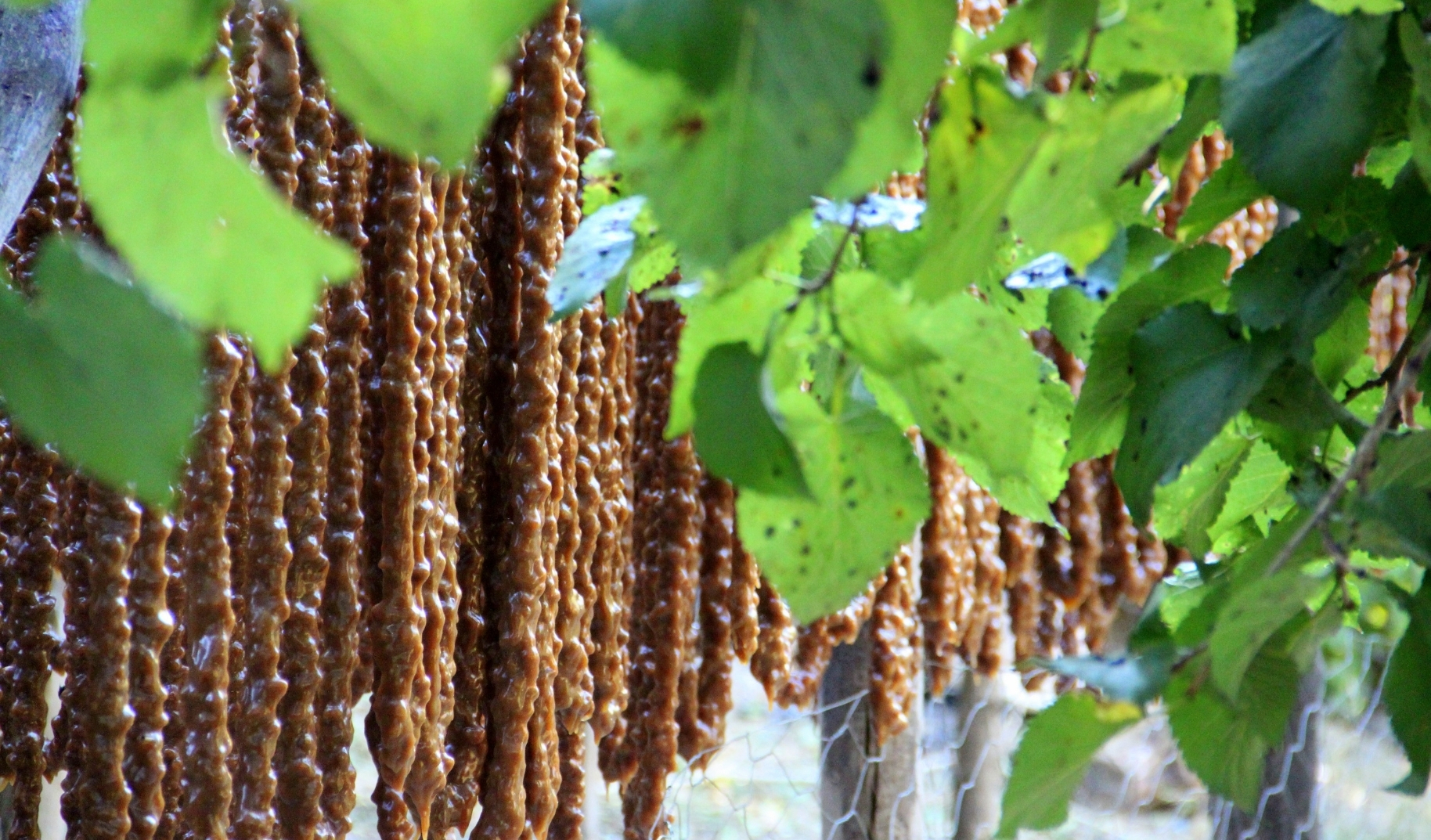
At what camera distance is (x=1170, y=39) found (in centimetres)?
25

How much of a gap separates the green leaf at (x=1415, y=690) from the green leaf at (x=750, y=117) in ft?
0.85

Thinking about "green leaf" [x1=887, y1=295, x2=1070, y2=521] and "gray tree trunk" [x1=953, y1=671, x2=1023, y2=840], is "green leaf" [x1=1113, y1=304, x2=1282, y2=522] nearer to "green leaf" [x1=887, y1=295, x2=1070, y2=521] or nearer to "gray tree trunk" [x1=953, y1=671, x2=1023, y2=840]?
"green leaf" [x1=887, y1=295, x2=1070, y2=521]

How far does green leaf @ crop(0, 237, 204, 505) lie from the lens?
0.15 m

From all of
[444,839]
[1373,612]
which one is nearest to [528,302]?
[444,839]

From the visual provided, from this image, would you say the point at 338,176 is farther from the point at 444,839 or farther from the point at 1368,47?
the point at 1368,47

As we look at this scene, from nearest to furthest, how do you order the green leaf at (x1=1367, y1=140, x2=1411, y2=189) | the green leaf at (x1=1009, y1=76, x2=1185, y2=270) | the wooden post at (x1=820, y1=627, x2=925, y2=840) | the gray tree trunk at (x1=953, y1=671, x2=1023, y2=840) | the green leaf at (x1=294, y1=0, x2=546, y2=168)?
1. the green leaf at (x1=294, y1=0, x2=546, y2=168)
2. the green leaf at (x1=1009, y1=76, x2=1185, y2=270)
3. the green leaf at (x1=1367, y1=140, x2=1411, y2=189)
4. the wooden post at (x1=820, y1=627, x2=925, y2=840)
5. the gray tree trunk at (x1=953, y1=671, x2=1023, y2=840)

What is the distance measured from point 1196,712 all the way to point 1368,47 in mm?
195

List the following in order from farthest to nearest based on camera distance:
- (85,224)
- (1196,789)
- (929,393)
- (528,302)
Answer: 1. (1196,789)
2. (528,302)
3. (85,224)
4. (929,393)

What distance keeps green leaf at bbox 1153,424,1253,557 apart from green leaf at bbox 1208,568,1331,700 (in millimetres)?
160

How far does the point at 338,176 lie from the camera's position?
29.9 inches

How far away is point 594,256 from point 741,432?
5.8 inches

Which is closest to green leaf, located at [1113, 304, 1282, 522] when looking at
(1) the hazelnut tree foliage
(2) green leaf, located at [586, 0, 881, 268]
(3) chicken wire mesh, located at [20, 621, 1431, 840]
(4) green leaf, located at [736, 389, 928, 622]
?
(1) the hazelnut tree foliage

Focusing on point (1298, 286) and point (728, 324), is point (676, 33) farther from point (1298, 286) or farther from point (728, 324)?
point (1298, 286)

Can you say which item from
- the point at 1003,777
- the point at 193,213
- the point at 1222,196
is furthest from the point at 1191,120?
the point at 1003,777
